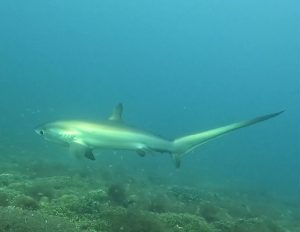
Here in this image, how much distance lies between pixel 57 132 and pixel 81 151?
2.46ft

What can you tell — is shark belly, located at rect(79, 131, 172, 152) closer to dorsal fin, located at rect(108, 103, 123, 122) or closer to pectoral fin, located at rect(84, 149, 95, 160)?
pectoral fin, located at rect(84, 149, 95, 160)

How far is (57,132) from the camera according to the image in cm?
1124

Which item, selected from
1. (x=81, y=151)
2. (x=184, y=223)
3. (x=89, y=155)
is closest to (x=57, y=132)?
(x=81, y=151)

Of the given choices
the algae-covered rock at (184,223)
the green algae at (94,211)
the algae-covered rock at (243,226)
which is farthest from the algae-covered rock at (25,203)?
the algae-covered rock at (243,226)

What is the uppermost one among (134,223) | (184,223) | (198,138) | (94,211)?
(198,138)

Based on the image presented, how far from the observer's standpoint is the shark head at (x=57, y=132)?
36.7ft

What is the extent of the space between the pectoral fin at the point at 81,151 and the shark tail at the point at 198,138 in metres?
1.81

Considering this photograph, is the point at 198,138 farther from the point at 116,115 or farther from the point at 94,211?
the point at 94,211

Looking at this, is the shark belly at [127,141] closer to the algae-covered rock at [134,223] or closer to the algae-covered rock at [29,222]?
the algae-covered rock at [134,223]

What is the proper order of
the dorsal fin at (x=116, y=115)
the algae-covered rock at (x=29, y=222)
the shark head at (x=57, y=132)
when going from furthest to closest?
the dorsal fin at (x=116, y=115) < the shark head at (x=57, y=132) < the algae-covered rock at (x=29, y=222)

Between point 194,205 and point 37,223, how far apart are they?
859 centimetres

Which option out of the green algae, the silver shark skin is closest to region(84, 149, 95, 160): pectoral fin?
the silver shark skin

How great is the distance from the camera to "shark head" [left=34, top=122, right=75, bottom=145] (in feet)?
36.7

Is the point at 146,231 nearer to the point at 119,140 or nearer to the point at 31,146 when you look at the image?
the point at 119,140
